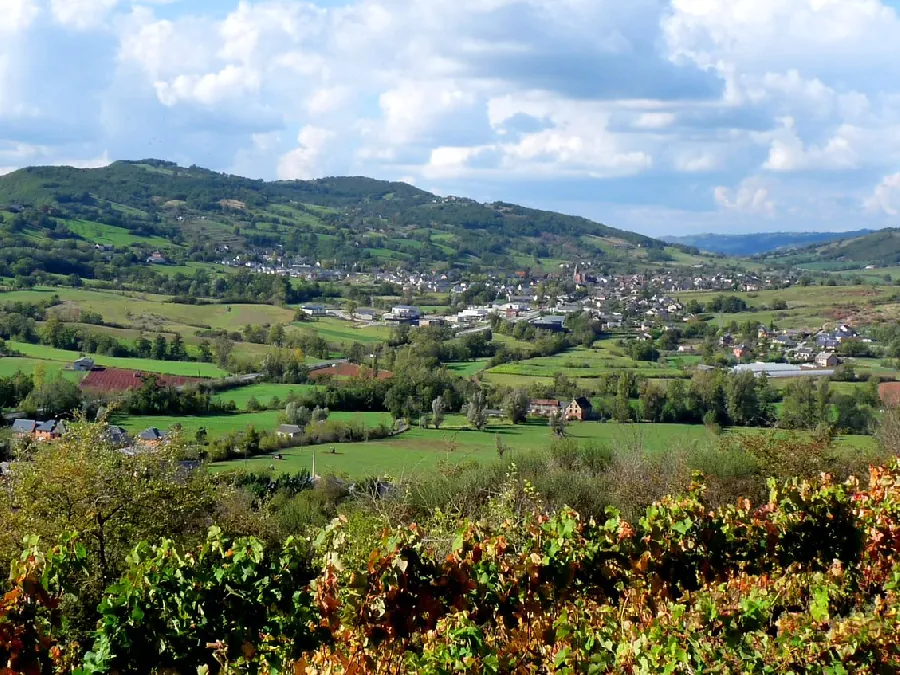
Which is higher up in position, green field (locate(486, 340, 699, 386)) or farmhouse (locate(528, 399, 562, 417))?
green field (locate(486, 340, 699, 386))

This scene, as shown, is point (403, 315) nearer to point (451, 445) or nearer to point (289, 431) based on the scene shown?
point (289, 431)

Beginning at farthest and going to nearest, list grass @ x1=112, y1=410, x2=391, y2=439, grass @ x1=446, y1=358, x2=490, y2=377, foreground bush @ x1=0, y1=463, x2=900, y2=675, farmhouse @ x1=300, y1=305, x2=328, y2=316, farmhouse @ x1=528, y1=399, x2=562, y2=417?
1. farmhouse @ x1=300, y1=305, x2=328, y2=316
2. grass @ x1=446, y1=358, x2=490, y2=377
3. farmhouse @ x1=528, y1=399, x2=562, y2=417
4. grass @ x1=112, y1=410, x2=391, y2=439
5. foreground bush @ x1=0, y1=463, x2=900, y2=675

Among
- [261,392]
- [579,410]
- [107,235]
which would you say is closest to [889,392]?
[579,410]

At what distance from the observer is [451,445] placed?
109 feet

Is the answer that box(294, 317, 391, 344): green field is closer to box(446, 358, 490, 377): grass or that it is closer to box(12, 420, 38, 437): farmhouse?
box(446, 358, 490, 377): grass

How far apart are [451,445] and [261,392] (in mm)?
15245

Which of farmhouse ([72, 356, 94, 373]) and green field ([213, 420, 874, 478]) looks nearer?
green field ([213, 420, 874, 478])

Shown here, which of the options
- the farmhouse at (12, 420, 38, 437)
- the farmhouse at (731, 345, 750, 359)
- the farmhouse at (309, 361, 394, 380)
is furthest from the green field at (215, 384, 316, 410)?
the farmhouse at (731, 345, 750, 359)

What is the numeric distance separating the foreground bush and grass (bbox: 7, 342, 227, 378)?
4056 centimetres

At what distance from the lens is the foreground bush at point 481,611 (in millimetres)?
5520

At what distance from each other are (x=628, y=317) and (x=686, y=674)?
3064 inches

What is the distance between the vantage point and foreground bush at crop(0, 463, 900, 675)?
5520mm

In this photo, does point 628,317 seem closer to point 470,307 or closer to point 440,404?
point 470,307

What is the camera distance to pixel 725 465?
21875 millimetres
